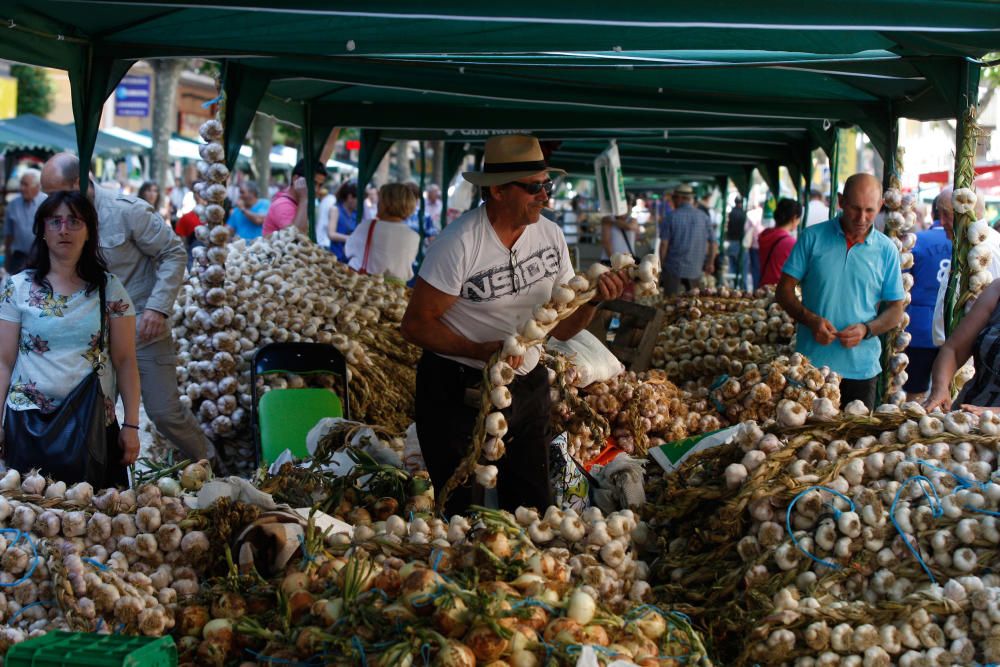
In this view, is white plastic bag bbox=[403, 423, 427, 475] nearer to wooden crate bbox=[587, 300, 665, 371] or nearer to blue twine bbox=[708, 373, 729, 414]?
blue twine bbox=[708, 373, 729, 414]

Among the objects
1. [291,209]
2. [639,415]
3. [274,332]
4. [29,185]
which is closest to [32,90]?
[29,185]

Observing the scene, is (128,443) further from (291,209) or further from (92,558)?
(291,209)

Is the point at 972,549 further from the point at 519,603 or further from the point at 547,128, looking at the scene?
the point at 547,128

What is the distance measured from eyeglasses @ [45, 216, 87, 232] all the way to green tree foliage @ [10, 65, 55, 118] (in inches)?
1221

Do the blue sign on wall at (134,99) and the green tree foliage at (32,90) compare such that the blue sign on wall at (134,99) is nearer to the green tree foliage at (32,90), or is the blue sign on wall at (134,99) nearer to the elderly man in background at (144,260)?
the green tree foliage at (32,90)

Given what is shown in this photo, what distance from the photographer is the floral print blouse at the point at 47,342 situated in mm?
3754

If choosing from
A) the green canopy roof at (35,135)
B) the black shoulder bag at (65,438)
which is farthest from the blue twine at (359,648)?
the green canopy roof at (35,135)

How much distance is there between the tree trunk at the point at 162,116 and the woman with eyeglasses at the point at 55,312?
18997mm

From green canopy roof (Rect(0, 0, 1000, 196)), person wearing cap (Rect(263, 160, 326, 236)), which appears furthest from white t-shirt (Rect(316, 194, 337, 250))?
green canopy roof (Rect(0, 0, 1000, 196))

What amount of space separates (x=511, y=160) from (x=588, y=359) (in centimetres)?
197

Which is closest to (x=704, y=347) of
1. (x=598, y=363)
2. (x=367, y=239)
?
(x=598, y=363)

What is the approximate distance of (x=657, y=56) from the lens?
5.23 metres

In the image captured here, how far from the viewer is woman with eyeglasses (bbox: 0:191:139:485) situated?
3752 mm

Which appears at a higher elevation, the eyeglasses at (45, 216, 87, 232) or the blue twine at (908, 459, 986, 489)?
the eyeglasses at (45, 216, 87, 232)
